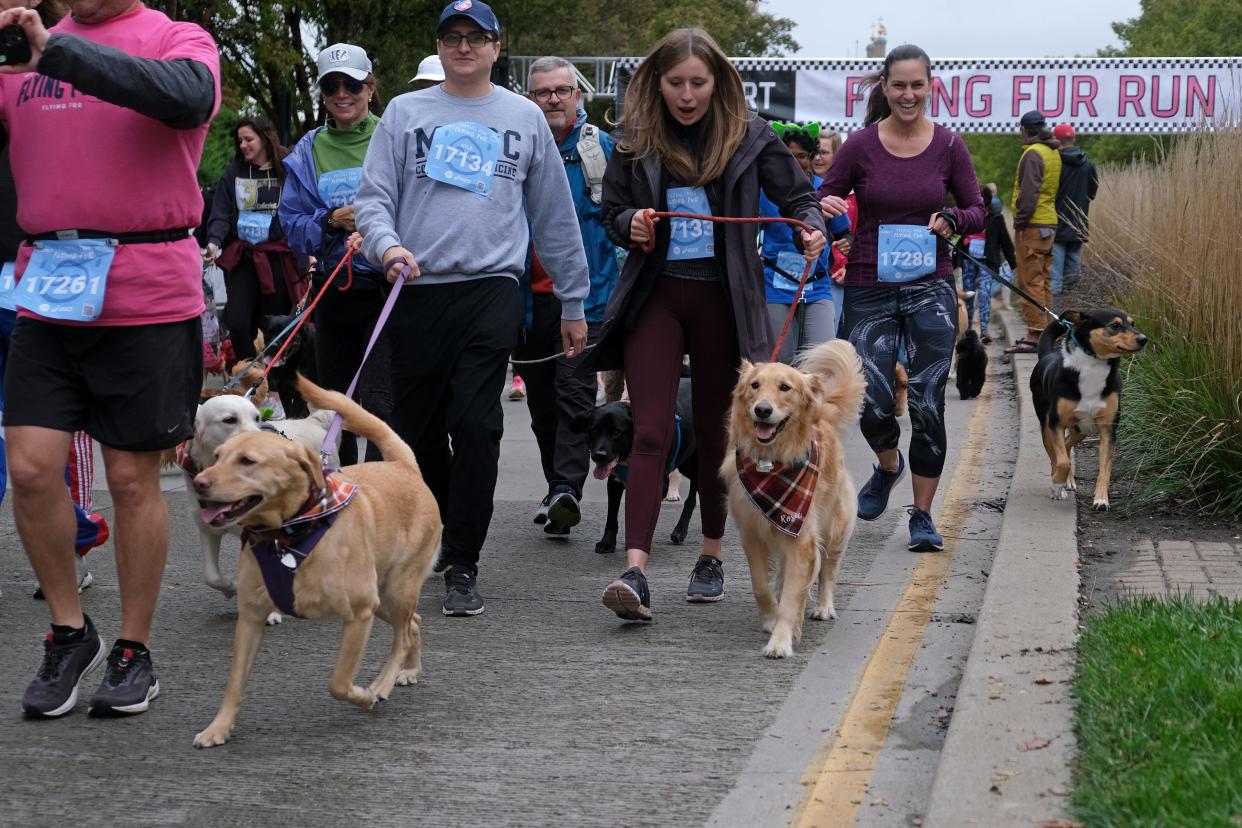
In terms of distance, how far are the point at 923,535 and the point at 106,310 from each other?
4026 millimetres

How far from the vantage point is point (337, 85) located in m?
6.90

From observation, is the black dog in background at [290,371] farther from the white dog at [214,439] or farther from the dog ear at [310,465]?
the dog ear at [310,465]

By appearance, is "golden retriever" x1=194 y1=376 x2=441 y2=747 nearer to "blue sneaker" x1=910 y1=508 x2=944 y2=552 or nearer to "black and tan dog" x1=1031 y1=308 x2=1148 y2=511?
"blue sneaker" x1=910 y1=508 x2=944 y2=552

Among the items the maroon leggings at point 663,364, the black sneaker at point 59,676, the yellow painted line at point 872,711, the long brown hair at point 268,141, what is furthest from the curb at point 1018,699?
the long brown hair at point 268,141

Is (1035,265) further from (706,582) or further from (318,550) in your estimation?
(318,550)

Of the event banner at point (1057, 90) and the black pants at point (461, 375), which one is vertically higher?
the event banner at point (1057, 90)

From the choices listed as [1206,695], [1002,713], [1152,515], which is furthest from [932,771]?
[1152,515]

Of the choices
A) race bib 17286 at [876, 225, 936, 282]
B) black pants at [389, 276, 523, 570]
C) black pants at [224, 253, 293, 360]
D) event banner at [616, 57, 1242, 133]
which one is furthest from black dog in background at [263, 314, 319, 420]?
event banner at [616, 57, 1242, 133]

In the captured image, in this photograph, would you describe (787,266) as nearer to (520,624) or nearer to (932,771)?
(520,624)

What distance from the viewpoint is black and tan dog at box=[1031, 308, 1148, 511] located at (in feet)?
26.6

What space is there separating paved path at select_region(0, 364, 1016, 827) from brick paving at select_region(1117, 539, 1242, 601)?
679 millimetres

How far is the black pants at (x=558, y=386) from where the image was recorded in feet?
25.1

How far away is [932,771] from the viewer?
158 inches

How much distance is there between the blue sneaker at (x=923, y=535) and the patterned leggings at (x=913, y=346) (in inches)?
8.0
